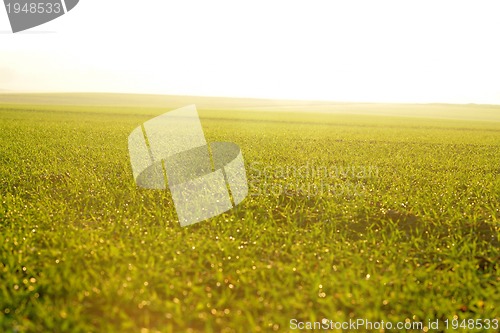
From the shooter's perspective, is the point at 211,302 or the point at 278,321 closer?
the point at 278,321

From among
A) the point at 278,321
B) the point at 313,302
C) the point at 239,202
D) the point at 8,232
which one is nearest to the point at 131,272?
the point at 278,321

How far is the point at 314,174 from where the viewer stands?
28.4ft

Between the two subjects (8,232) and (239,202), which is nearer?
(8,232)

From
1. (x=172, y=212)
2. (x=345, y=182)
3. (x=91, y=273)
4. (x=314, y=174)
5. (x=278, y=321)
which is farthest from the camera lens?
(x=314, y=174)

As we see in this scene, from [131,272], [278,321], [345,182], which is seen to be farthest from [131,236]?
[345,182]

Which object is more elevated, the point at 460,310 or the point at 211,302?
the point at 211,302

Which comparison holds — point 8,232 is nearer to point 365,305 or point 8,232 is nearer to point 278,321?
point 278,321

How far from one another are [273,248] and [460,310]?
78.5 inches

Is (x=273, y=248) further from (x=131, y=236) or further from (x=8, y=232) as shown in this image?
(x=8, y=232)

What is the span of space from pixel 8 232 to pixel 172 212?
2109 millimetres

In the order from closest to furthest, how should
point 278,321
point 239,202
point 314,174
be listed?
1. point 278,321
2. point 239,202
3. point 314,174

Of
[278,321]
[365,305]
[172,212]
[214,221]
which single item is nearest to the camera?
[278,321]

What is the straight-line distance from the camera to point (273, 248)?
4566 mm

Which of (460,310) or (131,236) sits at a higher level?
(131,236)
